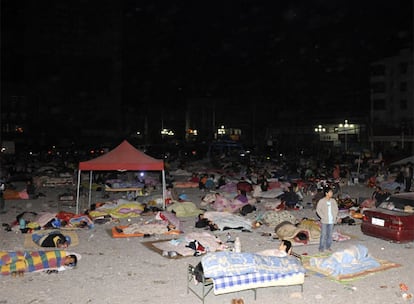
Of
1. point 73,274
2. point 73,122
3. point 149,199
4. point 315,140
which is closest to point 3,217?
point 149,199

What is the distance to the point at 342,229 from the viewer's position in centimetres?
1372

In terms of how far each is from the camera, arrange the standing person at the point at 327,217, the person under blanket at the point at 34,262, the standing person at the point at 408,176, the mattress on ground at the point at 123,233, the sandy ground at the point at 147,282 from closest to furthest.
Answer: the sandy ground at the point at 147,282 → the person under blanket at the point at 34,262 → the standing person at the point at 327,217 → the mattress on ground at the point at 123,233 → the standing person at the point at 408,176

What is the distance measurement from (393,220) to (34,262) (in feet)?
26.3

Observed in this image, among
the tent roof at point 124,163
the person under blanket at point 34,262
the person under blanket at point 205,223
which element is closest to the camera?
the person under blanket at point 34,262

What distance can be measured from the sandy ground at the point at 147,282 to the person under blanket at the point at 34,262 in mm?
159

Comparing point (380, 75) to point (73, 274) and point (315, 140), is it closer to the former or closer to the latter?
point (315, 140)

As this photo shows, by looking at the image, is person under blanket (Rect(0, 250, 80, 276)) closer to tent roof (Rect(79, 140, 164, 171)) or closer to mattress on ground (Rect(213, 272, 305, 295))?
mattress on ground (Rect(213, 272, 305, 295))

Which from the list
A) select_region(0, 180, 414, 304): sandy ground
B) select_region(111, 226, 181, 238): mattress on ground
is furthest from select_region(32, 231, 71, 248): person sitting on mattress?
select_region(111, 226, 181, 238): mattress on ground

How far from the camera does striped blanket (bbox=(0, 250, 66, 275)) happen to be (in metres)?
8.84

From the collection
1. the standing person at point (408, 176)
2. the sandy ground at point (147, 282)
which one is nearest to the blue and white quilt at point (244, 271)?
the sandy ground at point (147, 282)

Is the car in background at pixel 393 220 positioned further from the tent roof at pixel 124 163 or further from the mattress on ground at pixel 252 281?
the tent roof at pixel 124 163

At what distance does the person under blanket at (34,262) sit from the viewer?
8.83 meters

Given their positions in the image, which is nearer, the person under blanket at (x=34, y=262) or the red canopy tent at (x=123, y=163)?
the person under blanket at (x=34, y=262)

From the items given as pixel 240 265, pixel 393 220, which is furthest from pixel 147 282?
pixel 393 220
